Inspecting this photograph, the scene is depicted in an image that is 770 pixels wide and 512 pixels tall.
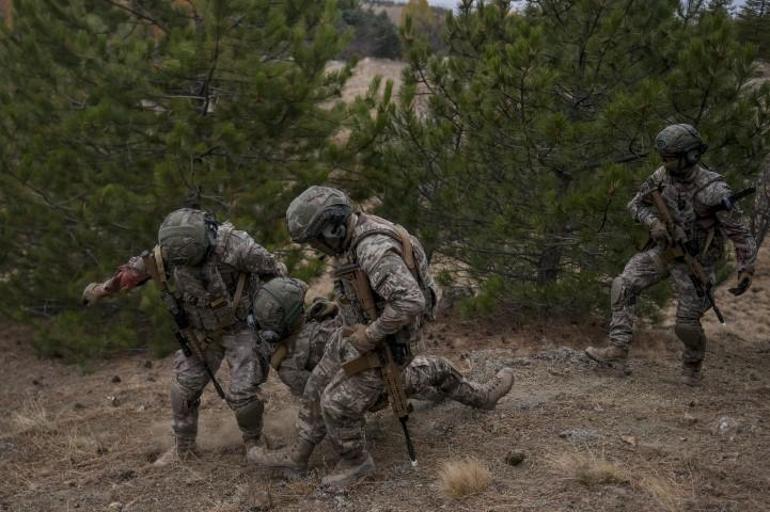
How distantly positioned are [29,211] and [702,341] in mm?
6240

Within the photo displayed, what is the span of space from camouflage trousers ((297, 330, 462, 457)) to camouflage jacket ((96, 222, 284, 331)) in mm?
712

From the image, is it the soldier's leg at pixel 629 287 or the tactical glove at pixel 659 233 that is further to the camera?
the soldier's leg at pixel 629 287

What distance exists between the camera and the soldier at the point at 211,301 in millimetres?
4660

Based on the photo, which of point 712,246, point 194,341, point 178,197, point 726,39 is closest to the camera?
point 194,341

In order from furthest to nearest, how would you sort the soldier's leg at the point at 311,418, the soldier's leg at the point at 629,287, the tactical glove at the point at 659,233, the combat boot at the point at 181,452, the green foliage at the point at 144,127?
the green foliage at the point at 144,127 → the soldier's leg at the point at 629,287 → the tactical glove at the point at 659,233 → the combat boot at the point at 181,452 → the soldier's leg at the point at 311,418

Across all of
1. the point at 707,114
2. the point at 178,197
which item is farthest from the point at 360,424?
the point at 707,114

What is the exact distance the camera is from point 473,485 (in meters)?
3.96

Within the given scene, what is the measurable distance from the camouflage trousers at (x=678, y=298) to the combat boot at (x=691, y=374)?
3cm

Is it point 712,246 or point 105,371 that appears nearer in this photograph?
point 712,246

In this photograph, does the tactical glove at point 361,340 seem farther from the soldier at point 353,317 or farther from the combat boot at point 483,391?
the combat boot at point 483,391

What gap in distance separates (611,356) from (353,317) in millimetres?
2514

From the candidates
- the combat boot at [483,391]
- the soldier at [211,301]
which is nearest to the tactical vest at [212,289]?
the soldier at [211,301]

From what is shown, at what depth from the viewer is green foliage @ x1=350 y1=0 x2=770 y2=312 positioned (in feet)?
20.9

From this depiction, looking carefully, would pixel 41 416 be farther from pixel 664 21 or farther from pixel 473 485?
pixel 664 21
